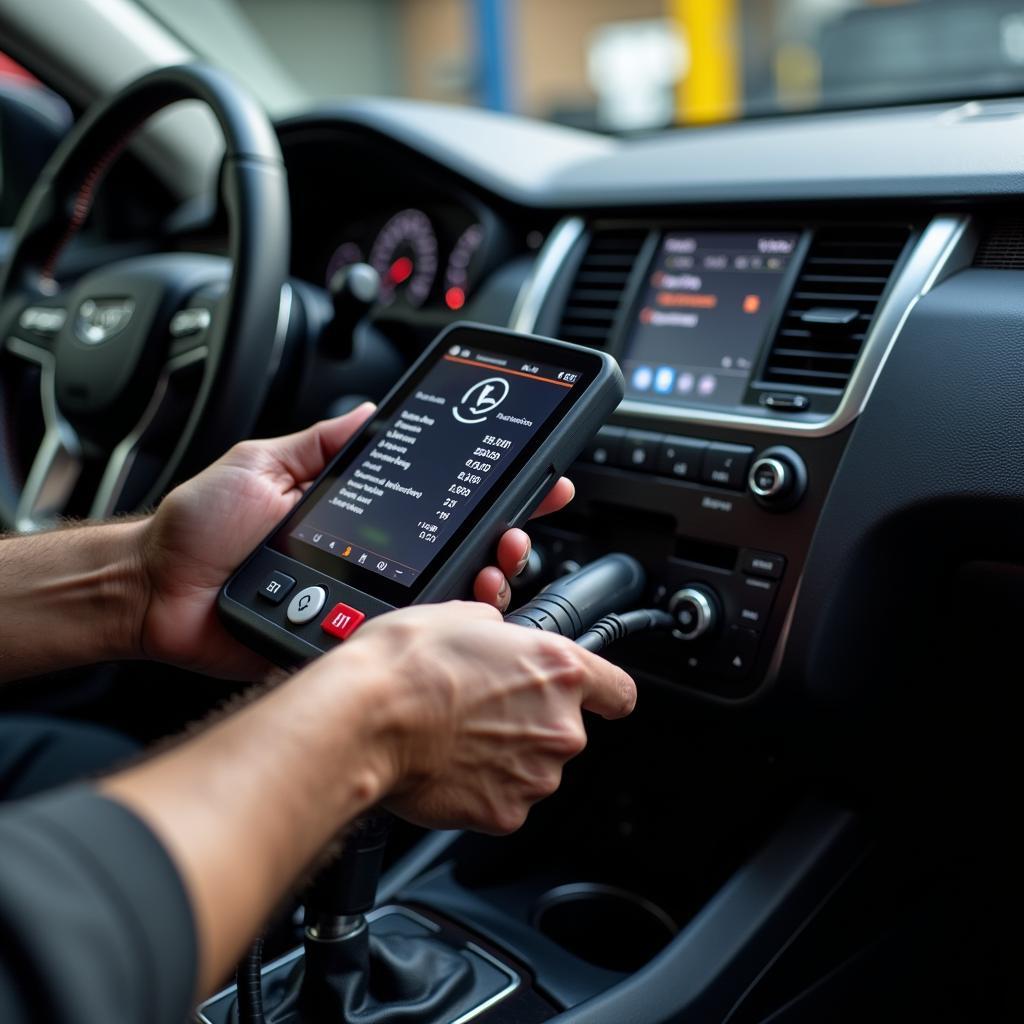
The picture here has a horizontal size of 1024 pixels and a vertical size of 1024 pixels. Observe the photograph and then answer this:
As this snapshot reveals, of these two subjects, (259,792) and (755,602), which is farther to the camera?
(755,602)

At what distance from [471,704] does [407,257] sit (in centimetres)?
101

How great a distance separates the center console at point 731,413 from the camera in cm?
105

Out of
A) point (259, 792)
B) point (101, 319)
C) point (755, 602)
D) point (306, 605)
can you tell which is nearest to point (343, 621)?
point (306, 605)

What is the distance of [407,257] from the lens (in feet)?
5.24

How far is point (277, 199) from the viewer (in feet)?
3.98

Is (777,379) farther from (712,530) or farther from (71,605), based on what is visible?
(71,605)

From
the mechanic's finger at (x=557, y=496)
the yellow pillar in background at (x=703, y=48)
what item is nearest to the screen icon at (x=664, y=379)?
the mechanic's finger at (x=557, y=496)

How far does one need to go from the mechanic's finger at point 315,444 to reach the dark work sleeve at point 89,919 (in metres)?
0.56

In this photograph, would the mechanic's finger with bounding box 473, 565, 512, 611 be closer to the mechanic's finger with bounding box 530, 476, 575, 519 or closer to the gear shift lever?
the mechanic's finger with bounding box 530, 476, 575, 519

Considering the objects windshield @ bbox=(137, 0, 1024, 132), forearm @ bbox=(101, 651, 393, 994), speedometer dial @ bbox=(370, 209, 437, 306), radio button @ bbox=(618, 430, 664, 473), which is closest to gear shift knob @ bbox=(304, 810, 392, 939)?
forearm @ bbox=(101, 651, 393, 994)

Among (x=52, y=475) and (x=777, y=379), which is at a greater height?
(x=777, y=379)

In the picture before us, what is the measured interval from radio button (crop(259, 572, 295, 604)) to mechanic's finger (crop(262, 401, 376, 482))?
0.15m

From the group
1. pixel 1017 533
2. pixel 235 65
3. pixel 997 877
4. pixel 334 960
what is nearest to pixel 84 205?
pixel 235 65

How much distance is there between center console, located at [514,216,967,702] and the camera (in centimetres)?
105
